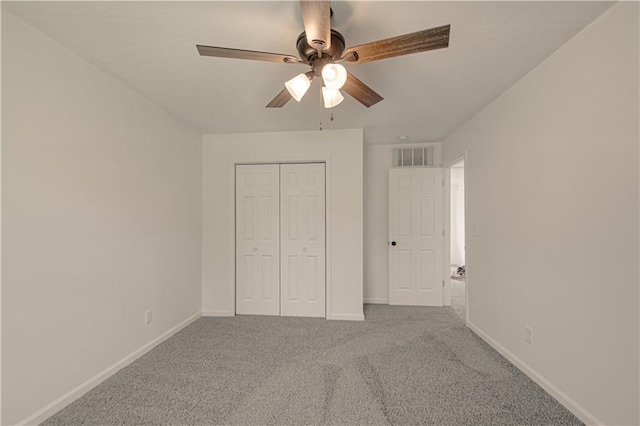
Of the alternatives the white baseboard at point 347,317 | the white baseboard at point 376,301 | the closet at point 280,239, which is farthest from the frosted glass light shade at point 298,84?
the white baseboard at point 376,301

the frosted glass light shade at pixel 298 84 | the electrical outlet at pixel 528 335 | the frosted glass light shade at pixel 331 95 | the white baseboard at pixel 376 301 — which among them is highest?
the frosted glass light shade at pixel 298 84

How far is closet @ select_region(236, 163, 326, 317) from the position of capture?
348 centimetres

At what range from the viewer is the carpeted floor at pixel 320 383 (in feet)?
5.59

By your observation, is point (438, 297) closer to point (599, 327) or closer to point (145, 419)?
point (599, 327)

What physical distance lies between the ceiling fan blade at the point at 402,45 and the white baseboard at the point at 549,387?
2.22 meters

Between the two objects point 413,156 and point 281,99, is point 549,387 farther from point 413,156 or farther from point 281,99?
point 413,156

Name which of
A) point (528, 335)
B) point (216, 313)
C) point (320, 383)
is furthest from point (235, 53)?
point (216, 313)

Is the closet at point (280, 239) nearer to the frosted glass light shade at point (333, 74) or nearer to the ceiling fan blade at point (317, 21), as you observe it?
the frosted glass light shade at point (333, 74)

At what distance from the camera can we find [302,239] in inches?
138

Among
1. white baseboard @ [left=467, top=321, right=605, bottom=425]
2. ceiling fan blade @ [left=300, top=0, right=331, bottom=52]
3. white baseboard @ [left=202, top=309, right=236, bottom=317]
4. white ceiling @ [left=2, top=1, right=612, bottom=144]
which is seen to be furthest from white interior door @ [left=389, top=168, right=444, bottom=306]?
ceiling fan blade @ [left=300, top=0, right=331, bottom=52]

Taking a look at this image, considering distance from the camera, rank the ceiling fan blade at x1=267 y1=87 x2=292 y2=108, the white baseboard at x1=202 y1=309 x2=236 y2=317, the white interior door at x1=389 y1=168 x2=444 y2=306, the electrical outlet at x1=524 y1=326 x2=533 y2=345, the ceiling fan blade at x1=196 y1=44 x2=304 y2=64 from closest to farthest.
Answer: the ceiling fan blade at x1=196 y1=44 x2=304 y2=64 < the ceiling fan blade at x1=267 y1=87 x2=292 y2=108 < the electrical outlet at x1=524 y1=326 x2=533 y2=345 < the white baseboard at x1=202 y1=309 x2=236 y2=317 < the white interior door at x1=389 y1=168 x2=444 y2=306

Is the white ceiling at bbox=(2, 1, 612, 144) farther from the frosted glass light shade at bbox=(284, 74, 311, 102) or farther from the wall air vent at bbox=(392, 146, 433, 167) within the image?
the wall air vent at bbox=(392, 146, 433, 167)

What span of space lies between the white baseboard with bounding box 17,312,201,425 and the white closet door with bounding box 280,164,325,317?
1.41 meters

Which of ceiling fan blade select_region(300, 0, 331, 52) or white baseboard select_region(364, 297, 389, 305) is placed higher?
ceiling fan blade select_region(300, 0, 331, 52)
